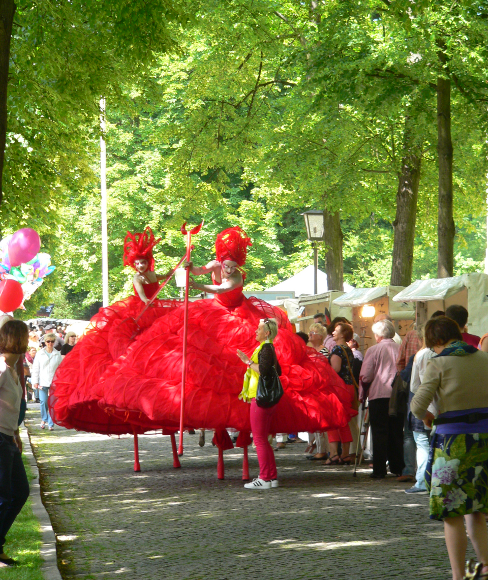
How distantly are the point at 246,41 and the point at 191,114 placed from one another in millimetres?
3096

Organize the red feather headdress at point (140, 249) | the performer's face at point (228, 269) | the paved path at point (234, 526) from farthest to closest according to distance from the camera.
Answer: the red feather headdress at point (140, 249) → the performer's face at point (228, 269) → the paved path at point (234, 526)

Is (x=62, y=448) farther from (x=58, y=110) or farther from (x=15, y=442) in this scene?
(x=15, y=442)

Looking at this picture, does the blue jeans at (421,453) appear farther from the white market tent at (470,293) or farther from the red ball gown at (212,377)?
the white market tent at (470,293)

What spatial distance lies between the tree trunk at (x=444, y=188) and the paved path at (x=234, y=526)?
5622 millimetres

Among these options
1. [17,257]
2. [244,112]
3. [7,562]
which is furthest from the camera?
[244,112]

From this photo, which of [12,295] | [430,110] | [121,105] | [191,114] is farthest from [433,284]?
[191,114]

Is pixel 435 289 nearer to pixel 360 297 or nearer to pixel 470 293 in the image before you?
pixel 470 293

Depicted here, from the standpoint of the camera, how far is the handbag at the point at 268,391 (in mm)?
9953

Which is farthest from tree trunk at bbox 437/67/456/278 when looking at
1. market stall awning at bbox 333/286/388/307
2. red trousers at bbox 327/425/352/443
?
red trousers at bbox 327/425/352/443

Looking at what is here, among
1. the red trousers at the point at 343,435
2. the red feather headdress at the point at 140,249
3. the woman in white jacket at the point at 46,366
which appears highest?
the red feather headdress at the point at 140,249

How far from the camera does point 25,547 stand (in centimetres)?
754

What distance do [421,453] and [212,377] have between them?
2.48m

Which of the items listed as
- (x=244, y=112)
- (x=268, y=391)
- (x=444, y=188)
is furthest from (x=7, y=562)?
(x=244, y=112)

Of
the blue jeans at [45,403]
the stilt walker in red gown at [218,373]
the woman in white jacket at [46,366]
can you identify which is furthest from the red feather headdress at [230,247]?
the blue jeans at [45,403]
